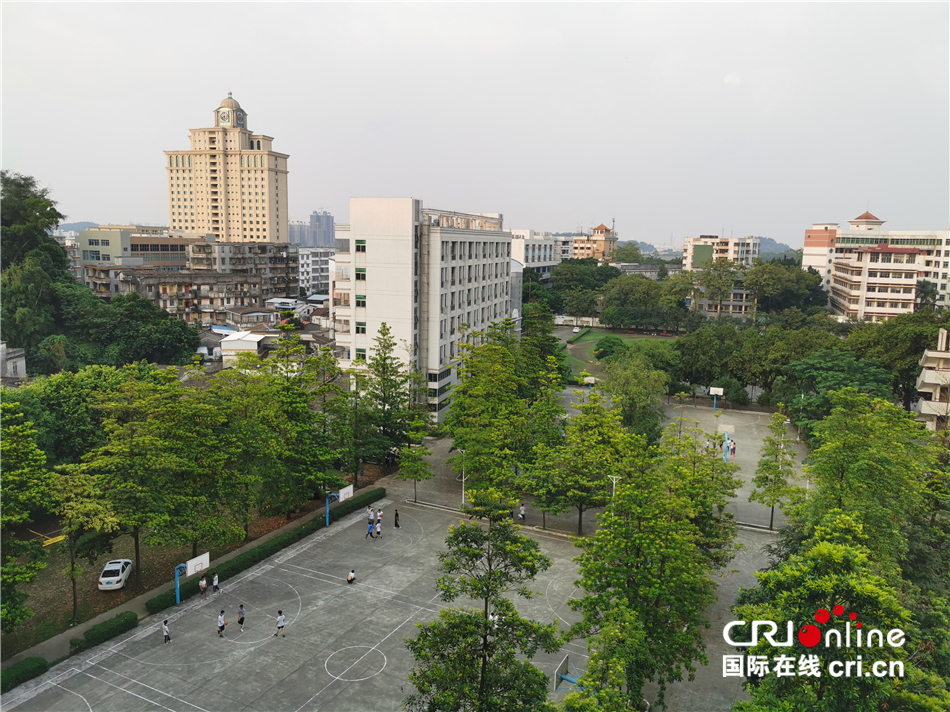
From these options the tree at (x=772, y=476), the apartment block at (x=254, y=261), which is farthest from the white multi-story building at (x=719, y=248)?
the tree at (x=772, y=476)

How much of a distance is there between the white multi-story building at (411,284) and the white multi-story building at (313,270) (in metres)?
83.4

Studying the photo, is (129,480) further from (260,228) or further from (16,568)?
(260,228)

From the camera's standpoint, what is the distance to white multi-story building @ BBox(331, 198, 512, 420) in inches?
1762

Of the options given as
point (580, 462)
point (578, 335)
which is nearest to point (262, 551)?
point (580, 462)

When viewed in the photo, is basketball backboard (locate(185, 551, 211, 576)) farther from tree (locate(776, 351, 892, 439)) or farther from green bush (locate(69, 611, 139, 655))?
tree (locate(776, 351, 892, 439))

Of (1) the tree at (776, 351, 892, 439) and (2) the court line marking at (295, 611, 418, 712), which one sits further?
(1) the tree at (776, 351, 892, 439)

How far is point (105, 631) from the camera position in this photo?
22125 mm

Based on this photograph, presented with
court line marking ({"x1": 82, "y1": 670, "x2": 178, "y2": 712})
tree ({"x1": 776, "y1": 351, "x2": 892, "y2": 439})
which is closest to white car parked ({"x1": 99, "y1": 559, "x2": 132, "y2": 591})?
court line marking ({"x1": 82, "y1": 670, "x2": 178, "y2": 712})

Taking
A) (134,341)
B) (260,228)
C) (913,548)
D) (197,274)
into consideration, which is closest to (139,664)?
(913,548)

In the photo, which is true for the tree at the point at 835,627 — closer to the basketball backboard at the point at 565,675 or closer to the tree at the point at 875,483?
the tree at the point at 875,483

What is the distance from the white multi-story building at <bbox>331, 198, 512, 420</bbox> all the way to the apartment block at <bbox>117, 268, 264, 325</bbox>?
4889 cm

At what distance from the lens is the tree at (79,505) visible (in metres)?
21.8

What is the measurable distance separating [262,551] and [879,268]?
81788 millimetres

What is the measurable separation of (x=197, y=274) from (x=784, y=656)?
96.6 m
